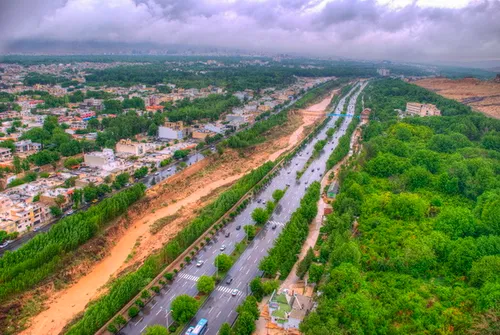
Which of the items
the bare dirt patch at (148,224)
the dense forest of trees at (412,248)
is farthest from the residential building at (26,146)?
the dense forest of trees at (412,248)

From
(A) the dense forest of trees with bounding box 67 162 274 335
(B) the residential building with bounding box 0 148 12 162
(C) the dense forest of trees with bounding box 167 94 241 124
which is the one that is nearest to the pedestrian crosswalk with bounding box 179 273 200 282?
(A) the dense forest of trees with bounding box 67 162 274 335

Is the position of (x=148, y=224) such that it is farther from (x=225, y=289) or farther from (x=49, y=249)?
(x=225, y=289)

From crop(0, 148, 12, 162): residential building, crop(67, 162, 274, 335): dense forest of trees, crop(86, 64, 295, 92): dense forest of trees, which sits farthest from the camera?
crop(86, 64, 295, 92): dense forest of trees

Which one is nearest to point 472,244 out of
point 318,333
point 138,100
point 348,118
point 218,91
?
point 318,333

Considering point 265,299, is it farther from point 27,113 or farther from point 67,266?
point 27,113

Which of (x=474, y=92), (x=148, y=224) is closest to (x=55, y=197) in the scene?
(x=148, y=224)

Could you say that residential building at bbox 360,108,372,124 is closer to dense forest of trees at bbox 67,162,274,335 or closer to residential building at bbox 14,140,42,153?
dense forest of trees at bbox 67,162,274,335

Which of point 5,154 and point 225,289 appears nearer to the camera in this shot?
point 225,289
